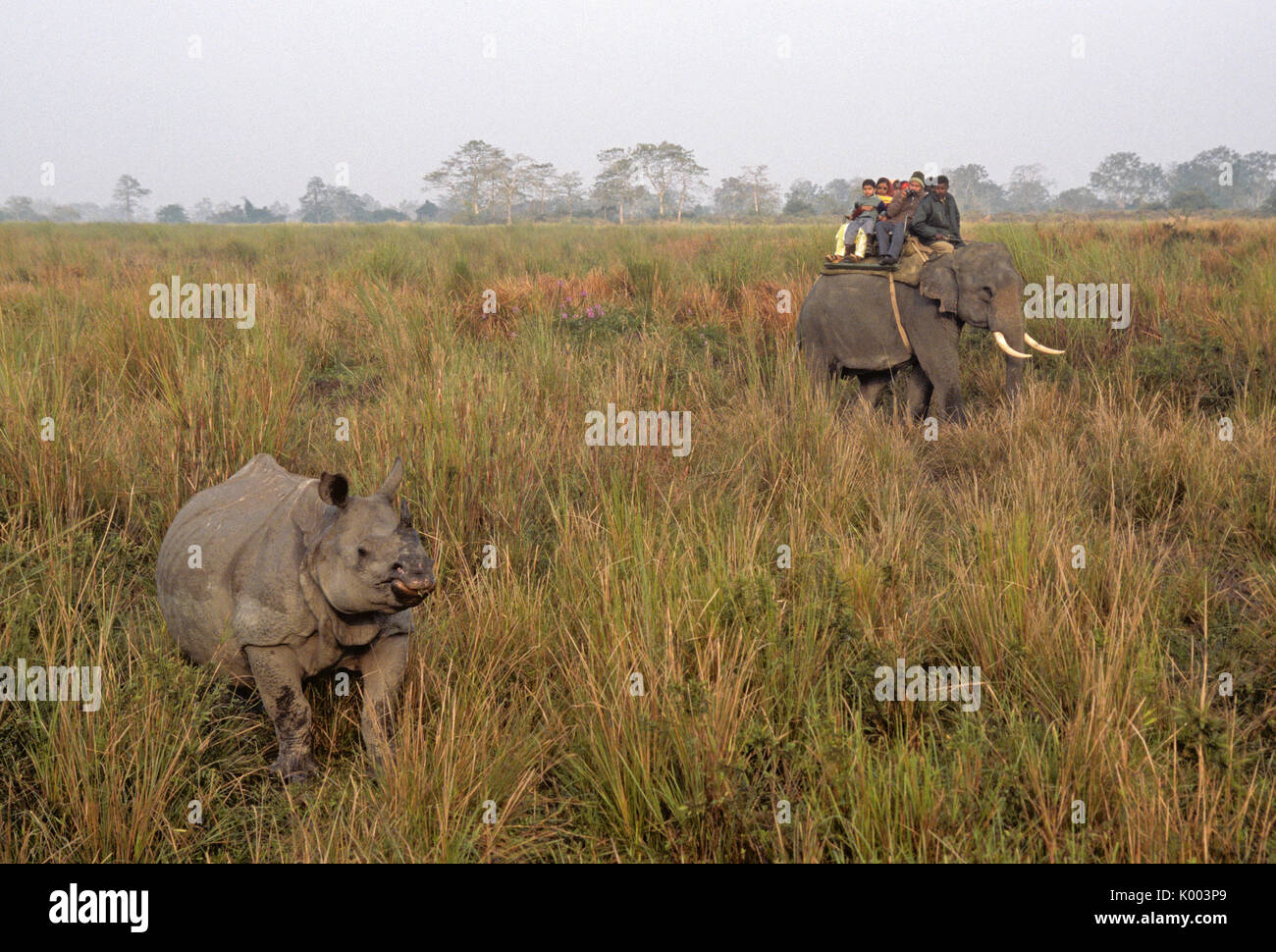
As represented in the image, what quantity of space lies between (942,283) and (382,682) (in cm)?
542

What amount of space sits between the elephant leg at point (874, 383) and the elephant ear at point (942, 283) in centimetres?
73

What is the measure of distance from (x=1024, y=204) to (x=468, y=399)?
116717 millimetres

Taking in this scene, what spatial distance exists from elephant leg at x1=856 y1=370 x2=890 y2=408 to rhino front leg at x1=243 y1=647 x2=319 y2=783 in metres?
5.56

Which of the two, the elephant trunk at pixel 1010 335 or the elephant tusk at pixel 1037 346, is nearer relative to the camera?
the elephant trunk at pixel 1010 335

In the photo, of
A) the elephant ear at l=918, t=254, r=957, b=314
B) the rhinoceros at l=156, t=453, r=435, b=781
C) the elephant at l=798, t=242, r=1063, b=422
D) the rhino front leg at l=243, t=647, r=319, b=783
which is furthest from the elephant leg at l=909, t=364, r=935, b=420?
the rhino front leg at l=243, t=647, r=319, b=783

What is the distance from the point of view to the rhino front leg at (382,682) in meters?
2.91

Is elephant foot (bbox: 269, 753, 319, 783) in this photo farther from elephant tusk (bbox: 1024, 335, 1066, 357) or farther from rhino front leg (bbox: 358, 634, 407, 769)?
elephant tusk (bbox: 1024, 335, 1066, 357)

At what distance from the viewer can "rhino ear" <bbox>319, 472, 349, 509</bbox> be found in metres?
2.63

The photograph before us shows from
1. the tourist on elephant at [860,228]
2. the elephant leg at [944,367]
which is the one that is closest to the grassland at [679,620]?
the elephant leg at [944,367]

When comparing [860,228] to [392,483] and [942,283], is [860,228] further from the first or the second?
[392,483]

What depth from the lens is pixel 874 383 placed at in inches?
305

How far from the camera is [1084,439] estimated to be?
18.8 ft

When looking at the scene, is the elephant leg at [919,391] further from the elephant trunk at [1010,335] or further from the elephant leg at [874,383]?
the elephant trunk at [1010,335]

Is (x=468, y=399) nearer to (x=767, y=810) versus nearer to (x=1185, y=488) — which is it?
(x=767, y=810)
